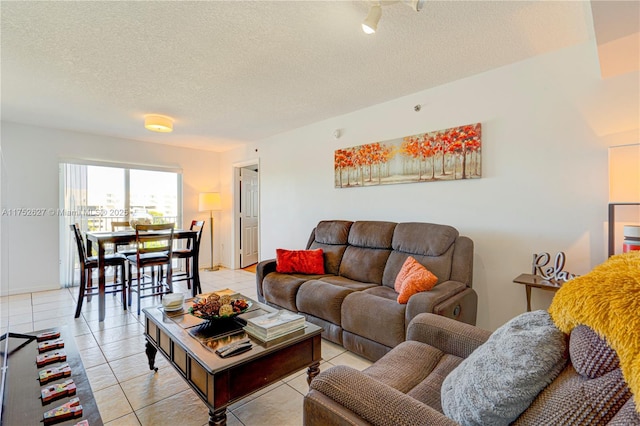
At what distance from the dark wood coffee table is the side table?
4.98 feet

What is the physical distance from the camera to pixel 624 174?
68.1 inches

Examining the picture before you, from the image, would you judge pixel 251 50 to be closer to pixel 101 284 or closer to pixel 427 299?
pixel 427 299

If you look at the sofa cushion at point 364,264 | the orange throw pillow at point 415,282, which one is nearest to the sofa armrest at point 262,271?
the sofa cushion at point 364,264

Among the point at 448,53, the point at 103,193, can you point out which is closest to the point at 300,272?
the point at 448,53

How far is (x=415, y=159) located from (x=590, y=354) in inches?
96.9

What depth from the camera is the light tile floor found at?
65.6 inches

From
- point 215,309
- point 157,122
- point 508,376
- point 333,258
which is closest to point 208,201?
point 157,122

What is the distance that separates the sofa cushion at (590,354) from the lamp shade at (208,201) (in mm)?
5264

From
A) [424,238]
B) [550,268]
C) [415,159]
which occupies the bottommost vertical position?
[550,268]

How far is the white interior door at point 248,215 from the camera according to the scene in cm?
573

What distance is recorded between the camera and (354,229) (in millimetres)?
3213

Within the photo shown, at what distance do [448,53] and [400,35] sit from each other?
0.49 metres

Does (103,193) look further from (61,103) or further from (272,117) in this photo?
(272,117)

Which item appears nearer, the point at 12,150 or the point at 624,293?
the point at 624,293
